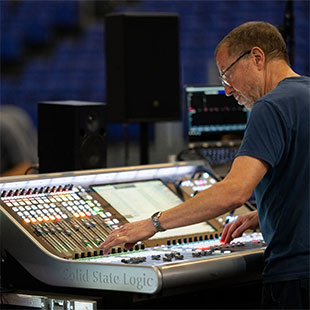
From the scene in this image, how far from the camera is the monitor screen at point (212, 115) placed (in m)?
3.87

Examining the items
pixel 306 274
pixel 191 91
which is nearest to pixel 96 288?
pixel 306 274

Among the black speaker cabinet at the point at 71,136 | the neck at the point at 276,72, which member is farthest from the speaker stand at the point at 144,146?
the neck at the point at 276,72

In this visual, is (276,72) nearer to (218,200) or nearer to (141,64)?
(218,200)

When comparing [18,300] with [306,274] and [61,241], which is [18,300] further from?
[306,274]

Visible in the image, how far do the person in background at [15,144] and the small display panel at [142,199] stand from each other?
154 centimetres

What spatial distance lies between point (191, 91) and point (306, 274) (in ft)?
5.67

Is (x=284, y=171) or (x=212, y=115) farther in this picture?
(x=212, y=115)

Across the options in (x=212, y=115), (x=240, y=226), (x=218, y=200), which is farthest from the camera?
(x=212, y=115)

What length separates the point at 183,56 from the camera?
6656mm

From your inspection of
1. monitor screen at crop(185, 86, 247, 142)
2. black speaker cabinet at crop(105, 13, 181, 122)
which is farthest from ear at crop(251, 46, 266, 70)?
black speaker cabinet at crop(105, 13, 181, 122)

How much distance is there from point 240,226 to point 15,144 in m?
2.71

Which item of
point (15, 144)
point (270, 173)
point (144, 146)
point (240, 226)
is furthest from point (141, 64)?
point (270, 173)

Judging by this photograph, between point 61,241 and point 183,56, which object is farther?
point 183,56

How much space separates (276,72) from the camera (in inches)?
94.5
